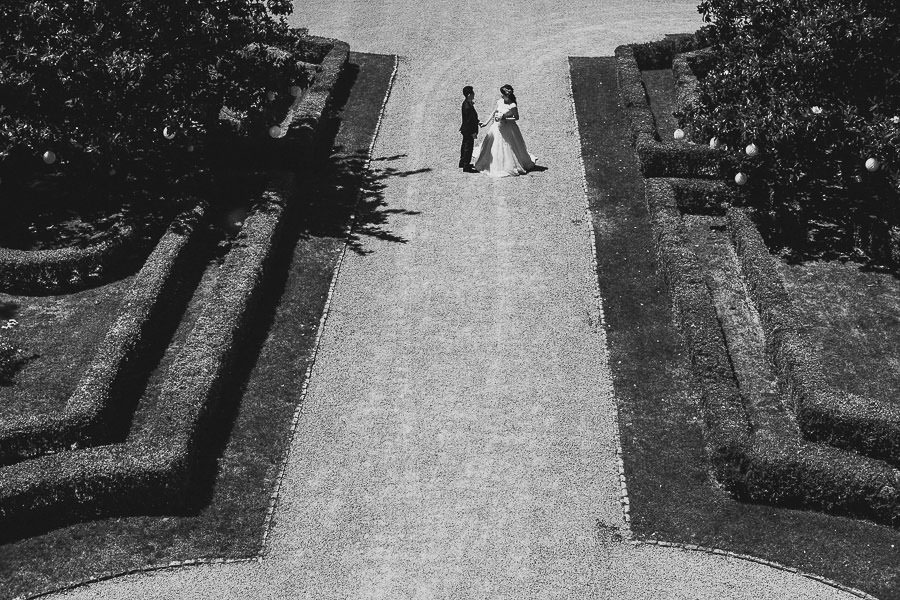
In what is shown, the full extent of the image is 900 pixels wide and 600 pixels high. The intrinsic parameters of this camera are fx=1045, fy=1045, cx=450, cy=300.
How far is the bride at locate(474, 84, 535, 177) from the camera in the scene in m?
24.3

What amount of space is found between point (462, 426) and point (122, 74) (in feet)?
34.5

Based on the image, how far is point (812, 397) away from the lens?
16.6 metres

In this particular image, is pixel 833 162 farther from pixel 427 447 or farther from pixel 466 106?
pixel 427 447

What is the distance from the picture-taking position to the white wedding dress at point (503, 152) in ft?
80.4

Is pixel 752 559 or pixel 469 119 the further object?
pixel 469 119

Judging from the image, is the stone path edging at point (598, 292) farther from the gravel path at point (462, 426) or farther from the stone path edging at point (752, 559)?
the stone path edging at point (752, 559)

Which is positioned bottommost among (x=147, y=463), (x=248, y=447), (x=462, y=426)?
(x=462, y=426)

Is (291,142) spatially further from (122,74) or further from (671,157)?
→ (671,157)

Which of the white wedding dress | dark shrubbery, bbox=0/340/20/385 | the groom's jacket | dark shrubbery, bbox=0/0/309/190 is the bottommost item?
dark shrubbery, bbox=0/340/20/385

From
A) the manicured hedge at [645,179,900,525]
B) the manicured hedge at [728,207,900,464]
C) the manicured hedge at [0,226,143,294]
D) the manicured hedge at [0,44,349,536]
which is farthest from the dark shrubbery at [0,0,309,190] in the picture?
the manicured hedge at [645,179,900,525]

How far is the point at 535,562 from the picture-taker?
14883mm

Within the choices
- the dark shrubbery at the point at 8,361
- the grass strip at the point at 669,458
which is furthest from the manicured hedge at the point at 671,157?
the dark shrubbery at the point at 8,361

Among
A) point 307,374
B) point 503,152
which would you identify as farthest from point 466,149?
point 307,374

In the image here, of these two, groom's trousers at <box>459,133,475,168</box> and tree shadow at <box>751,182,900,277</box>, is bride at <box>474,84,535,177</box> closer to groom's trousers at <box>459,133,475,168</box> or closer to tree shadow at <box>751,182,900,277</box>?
groom's trousers at <box>459,133,475,168</box>
